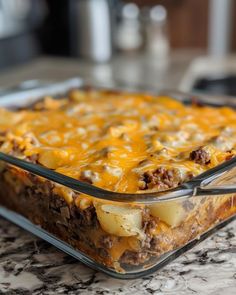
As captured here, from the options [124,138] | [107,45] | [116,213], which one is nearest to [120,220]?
[116,213]

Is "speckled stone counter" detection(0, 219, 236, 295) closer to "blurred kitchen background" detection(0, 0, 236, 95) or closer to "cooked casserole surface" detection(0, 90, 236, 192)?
"cooked casserole surface" detection(0, 90, 236, 192)

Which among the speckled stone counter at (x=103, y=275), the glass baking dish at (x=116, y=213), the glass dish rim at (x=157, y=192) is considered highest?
the glass dish rim at (x=157, y=192)

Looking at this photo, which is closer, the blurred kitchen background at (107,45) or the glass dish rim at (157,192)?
the glass dish rim at (157,192)

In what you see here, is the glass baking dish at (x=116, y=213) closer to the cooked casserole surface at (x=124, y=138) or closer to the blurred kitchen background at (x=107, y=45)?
the cooked casserole surface at (x=124, y=138)

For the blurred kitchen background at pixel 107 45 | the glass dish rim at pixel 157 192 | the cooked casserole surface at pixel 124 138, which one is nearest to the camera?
the glass dish rim at pixel 157 192

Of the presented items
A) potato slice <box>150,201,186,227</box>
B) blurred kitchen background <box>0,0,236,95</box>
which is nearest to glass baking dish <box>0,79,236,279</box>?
potato slice <box>150,201,186,227</box>

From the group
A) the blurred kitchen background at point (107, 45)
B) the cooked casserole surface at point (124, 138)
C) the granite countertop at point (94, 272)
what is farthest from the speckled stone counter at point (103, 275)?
the blurred kitchen background at point (107, 45)
